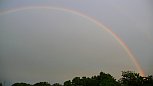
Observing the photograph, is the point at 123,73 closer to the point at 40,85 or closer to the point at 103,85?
the point at 103,85

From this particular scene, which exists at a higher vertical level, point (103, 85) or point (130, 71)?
point (130, 71)

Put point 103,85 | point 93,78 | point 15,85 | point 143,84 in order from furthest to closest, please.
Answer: point 15,85 → point 93,78 → point 143,84 → point 103,85

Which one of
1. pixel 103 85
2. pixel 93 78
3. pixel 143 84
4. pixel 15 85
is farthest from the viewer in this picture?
pixel 15 85

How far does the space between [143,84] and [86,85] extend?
6.12m

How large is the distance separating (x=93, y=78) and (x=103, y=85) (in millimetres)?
5425

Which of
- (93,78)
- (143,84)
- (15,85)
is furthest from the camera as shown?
(15,85)

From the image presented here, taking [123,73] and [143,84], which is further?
[123,73]

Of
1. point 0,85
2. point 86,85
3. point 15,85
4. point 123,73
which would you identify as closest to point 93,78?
point 86,85

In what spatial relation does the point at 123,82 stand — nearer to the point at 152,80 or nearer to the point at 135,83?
the point at 135,83

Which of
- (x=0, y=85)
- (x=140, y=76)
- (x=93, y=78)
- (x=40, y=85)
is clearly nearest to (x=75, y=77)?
→ (x=93, y=78)

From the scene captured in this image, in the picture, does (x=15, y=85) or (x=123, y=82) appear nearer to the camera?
(x=123, y=82)

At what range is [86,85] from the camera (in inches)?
1168

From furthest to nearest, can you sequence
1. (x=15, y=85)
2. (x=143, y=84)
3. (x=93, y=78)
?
(x=15, y=85)
(x=93, y=78)
(x=143, y=84)

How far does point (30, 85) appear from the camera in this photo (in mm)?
34344
